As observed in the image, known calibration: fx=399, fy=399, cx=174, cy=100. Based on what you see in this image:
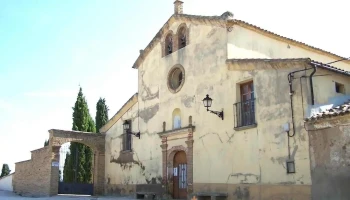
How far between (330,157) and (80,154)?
22.2 m

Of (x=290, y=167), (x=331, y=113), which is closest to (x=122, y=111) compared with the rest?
(x=290, y=167)

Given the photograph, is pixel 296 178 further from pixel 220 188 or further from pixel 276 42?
pixel 276 42

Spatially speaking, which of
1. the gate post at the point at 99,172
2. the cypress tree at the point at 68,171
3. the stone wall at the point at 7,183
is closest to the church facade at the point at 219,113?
the gate post at the point at 99,172

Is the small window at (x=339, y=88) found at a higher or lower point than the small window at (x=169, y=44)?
lower

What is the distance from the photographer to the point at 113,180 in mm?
22281

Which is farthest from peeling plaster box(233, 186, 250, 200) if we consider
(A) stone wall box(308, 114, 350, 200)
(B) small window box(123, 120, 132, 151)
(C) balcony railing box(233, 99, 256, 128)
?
(B) small window box(123, 120, 132, 151)

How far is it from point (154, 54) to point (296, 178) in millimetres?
10647

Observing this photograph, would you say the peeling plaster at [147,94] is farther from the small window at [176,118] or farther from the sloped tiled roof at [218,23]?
the small window at [176,118]

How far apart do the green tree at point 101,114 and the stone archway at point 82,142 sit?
9484 mm

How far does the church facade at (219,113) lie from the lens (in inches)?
496

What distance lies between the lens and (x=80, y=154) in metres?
30.0

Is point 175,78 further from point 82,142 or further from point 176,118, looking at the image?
point 82,142

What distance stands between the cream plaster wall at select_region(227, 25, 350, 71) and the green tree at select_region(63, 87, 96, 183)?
53.8ft

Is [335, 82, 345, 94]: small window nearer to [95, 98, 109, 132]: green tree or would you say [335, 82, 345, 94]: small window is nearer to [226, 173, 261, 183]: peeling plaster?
[226, 173, 261, 183]: peeling plaster
